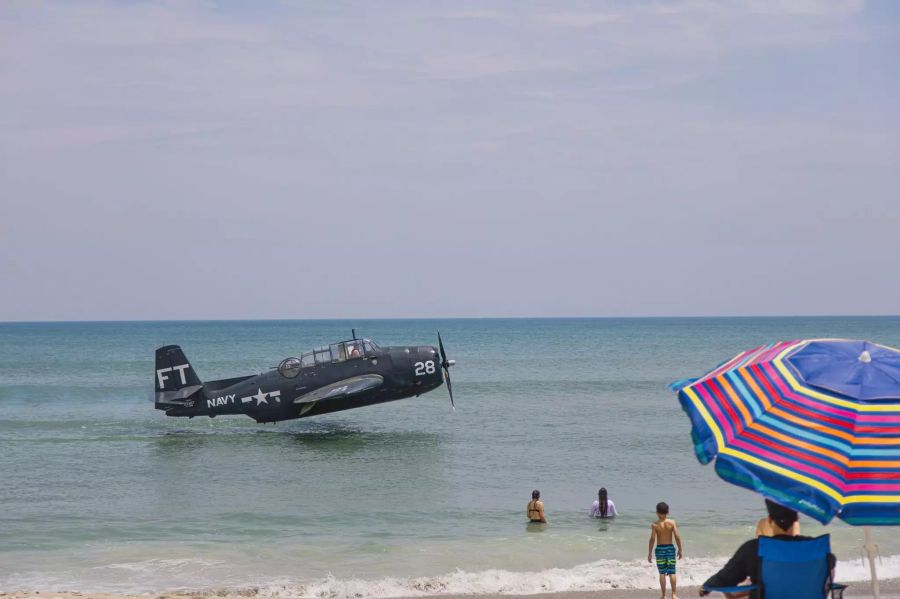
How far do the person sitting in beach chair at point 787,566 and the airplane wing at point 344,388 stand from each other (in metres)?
27.1

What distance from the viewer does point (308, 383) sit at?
33.5 m

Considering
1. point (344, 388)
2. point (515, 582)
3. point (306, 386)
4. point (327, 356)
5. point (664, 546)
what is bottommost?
point (515, 582)

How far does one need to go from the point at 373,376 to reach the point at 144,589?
18634 millimetres

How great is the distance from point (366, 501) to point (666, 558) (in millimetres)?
10832

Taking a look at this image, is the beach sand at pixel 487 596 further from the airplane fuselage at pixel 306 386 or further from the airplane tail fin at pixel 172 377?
the airplane tail fin at pixel 172 377

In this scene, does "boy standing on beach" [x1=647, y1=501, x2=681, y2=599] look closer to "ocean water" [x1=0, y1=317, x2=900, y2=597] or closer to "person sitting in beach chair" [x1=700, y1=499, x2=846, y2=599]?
"ocean water" [x1=0, y1=317, x2=900, y2=597]

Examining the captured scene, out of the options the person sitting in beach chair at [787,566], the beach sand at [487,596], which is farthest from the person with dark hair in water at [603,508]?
the person sitting in beach chair at [787,566]

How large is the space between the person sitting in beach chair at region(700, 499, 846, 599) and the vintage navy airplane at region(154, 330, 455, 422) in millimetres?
27050

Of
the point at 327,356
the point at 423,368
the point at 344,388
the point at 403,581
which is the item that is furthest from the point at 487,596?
the point at 327,356

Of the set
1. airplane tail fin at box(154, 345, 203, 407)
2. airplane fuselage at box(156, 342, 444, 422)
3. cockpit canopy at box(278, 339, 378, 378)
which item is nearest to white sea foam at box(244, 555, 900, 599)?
airplane fuselage at box(156, 342, 444, 422)

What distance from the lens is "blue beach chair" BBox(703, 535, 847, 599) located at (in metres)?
6.29

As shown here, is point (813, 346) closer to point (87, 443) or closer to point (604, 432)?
point (604, 432)

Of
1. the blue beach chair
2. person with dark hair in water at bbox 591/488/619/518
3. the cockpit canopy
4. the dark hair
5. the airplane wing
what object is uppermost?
the cockpit canopy

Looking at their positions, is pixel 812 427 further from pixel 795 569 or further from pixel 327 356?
pixel 327 356
